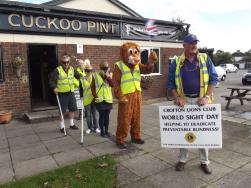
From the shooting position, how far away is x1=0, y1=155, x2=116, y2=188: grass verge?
3443mm

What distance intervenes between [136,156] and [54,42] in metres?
5.33

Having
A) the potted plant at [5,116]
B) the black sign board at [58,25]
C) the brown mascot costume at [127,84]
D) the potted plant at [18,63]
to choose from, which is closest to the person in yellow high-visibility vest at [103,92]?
the brown mascot costume at [127,84]

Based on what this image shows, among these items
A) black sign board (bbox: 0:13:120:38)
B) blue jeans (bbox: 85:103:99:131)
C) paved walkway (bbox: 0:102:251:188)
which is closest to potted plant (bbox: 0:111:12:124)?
paved walkway (bbox: 0:102:251:188)

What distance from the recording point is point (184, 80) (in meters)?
3.63

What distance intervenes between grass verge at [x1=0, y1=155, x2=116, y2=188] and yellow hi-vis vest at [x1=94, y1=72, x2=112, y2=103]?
1.71m

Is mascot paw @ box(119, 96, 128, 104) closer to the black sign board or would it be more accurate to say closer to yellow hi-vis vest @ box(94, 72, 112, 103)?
yellow hi-vis vest @ box(94, 72, 112, 103)

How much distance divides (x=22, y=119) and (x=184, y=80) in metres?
5.87

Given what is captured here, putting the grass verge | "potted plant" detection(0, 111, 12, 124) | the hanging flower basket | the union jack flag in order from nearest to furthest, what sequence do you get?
the grass verge < "potted plant" detection(0, 111, 12, 124) < the hanging flower basket < the union jack flag

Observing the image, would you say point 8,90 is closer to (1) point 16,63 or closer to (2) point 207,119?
(1) point 16,63

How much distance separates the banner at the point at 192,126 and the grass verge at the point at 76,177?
1.03 meters

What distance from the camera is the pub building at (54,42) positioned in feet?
24.1

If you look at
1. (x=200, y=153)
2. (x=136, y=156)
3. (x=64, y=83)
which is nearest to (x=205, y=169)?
(x=200, y=153)

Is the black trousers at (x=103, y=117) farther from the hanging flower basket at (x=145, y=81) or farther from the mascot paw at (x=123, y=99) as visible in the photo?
the hanging flower basket at (x=145, y=81)

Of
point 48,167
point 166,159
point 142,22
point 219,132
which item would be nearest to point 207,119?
point 219,132
